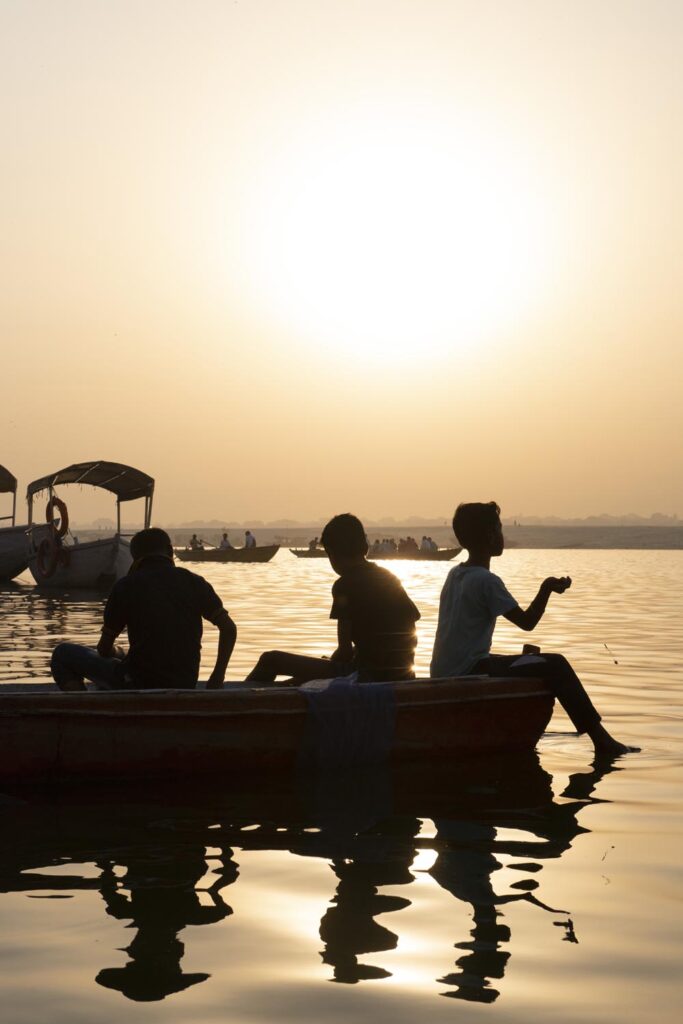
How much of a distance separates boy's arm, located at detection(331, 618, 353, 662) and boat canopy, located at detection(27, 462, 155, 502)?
996 inches

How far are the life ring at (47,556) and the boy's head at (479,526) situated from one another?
1054 inches

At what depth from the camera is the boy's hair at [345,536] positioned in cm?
826

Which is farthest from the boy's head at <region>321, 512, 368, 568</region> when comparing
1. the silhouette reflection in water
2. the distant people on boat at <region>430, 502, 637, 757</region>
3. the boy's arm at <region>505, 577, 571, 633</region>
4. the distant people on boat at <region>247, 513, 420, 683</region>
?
the silhouette reflection in water

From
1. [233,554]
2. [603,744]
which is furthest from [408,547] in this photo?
[603,744]

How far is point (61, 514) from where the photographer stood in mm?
33125

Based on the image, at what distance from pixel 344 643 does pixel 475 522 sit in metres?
1.25

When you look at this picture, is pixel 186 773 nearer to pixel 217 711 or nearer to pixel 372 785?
pixel 217 711

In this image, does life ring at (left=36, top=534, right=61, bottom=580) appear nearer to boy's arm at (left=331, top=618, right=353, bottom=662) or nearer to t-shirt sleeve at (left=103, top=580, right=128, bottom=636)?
boy's arm at (left=331, top=618, right=353, bottom=662)

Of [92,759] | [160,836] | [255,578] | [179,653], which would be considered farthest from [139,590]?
[255,578]

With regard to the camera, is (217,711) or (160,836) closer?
(160,836)

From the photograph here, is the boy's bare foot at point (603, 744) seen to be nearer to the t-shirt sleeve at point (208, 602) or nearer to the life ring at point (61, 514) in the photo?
Answer: the t-shirt sleeve at point (208, 602)

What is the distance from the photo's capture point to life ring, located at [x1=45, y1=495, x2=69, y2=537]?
33.1 meters

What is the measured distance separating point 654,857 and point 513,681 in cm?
270

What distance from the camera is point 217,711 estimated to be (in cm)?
787
